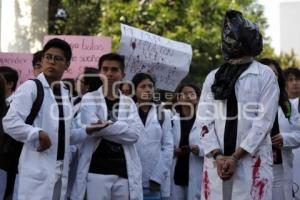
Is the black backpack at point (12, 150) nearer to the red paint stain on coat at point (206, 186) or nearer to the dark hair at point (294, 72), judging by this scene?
the red paint stain on coat at point (206, 186)

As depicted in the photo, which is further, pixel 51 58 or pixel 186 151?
pixel 186 151

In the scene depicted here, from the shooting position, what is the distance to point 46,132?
414cm

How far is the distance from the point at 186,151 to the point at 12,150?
249cm

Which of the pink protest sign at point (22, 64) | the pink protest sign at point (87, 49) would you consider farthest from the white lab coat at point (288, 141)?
the pink protest sign at point (22, 64)

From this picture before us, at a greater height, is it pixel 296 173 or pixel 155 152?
pixel 155 152

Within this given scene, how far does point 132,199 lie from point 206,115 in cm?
122

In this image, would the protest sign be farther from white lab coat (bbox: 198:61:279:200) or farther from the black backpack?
white lab coat (bbox: 198:61:279:200)

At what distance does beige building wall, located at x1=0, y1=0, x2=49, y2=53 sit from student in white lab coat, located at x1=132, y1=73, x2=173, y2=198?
13.8 ft

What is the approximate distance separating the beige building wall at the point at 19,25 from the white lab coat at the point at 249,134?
6268 millimetres

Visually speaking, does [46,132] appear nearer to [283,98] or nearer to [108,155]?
[108,155]

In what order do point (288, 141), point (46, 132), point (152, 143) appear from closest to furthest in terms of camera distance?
point (46, 132)
point (288, 141)
point (152, 143)

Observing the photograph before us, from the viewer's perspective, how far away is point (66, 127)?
14.3 ft

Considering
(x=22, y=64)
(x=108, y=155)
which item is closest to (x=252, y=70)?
(x=108, y=155)

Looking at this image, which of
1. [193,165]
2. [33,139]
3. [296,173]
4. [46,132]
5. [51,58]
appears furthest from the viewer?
[193,165]
